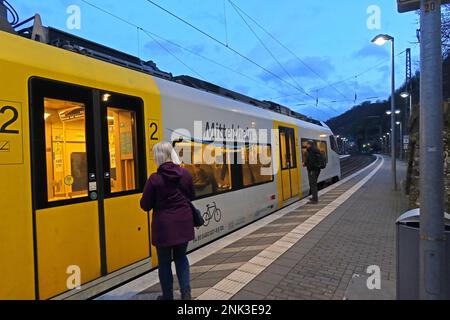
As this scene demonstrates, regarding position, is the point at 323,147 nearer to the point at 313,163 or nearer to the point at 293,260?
the point at 313,163

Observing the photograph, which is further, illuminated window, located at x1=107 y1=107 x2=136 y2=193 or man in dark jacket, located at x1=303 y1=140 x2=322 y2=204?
man in dark jacket, located at x1=303 y1=140 x2=322 y2=204

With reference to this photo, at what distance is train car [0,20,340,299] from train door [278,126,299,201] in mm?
Result: 4101

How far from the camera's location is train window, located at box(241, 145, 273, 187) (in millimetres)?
7300

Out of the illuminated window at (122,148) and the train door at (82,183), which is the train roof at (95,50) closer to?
the train door at (82,183)

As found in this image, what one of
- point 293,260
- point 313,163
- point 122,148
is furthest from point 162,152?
point 313,163

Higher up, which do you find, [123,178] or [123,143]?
[123,143]

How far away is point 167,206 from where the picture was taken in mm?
3230

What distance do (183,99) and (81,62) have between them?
1.78 m

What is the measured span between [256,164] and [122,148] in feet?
13.3

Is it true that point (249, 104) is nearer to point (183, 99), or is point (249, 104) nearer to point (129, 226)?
point (183, 99)

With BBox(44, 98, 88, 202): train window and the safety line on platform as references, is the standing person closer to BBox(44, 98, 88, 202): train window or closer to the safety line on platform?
the safety line on platform

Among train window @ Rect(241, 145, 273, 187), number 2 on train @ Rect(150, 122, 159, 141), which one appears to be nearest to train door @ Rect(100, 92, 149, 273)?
number 2 on train @ Rect(150, 122, 159, 141)

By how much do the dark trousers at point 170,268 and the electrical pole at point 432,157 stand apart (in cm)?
209

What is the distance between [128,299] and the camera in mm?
3627
